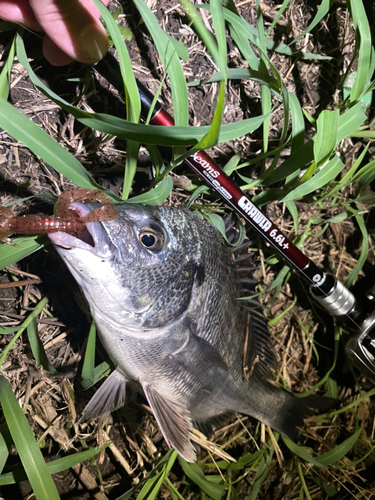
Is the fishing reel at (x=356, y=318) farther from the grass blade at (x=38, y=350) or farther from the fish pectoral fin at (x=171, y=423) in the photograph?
the grass blade at (x=38, y=350)

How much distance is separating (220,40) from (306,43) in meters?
0.88

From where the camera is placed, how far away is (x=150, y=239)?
1284mm

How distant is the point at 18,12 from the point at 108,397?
5.13ft

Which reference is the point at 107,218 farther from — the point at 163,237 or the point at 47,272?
the point at 47,272

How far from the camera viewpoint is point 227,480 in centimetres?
189

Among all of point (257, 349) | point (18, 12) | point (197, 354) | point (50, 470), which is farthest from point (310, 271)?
point (18, 12)

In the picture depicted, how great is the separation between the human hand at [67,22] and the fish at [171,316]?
24.1 inches

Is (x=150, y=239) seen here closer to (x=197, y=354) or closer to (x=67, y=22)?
(x=197, y=354)

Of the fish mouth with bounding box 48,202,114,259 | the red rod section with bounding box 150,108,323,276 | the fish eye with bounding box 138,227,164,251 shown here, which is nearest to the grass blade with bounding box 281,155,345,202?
the red rod section with bounding box 150,108,323,276

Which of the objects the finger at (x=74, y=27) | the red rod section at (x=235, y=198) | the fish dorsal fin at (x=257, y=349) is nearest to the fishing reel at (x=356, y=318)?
the red rod section at (x=235, y=198)

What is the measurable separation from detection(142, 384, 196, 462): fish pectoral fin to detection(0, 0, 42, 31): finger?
1.49 meters

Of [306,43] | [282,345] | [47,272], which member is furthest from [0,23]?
[282,345]

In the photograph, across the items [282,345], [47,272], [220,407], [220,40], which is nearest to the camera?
[220,40]

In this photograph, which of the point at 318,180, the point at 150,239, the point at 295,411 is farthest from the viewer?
the point at 295,411
